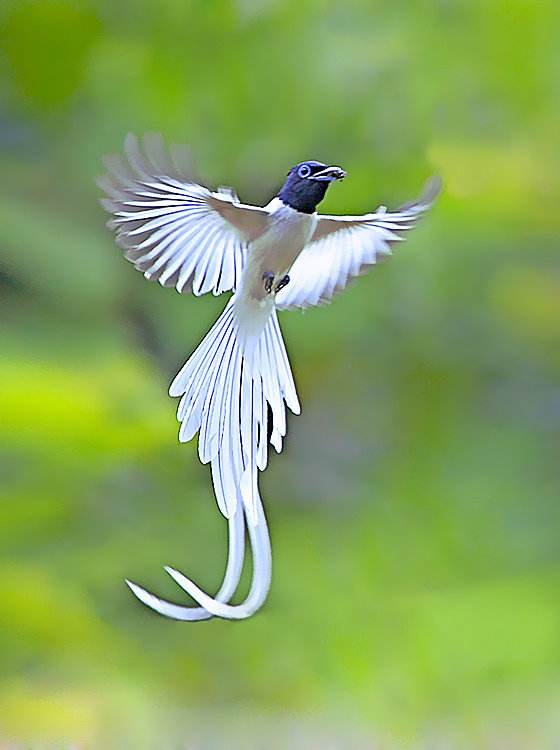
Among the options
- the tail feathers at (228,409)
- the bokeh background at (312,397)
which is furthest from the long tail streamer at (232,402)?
the bokeh background at (312,397)

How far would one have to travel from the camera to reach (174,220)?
568 millimetres

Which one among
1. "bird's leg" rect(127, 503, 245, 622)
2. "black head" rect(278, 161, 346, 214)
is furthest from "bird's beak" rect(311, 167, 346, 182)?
"bird's leg" rect(127, 503, 245, 622)

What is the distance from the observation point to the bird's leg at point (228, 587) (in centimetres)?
63

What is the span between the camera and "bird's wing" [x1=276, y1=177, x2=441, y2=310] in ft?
2.03

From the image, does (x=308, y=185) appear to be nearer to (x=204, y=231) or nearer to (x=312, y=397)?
(x=204, y=231)

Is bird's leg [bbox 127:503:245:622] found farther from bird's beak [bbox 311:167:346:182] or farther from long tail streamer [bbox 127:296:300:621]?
bird's beak [bbox 311:167:346:182]

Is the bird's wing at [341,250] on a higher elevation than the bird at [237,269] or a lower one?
higher

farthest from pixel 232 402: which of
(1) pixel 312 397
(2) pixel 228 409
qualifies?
(1) pixel 312 397

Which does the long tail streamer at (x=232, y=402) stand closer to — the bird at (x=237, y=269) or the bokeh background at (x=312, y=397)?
the bird at (x=237, y=269)

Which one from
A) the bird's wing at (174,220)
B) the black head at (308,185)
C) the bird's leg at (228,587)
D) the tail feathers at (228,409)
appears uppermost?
the black head at (308,185)

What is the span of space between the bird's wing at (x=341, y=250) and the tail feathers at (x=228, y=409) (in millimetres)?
55

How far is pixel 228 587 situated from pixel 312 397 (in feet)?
1.87

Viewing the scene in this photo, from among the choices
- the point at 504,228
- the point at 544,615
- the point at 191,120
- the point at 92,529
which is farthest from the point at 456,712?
the point at 191,120

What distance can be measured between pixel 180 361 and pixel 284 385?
0.57 metres
